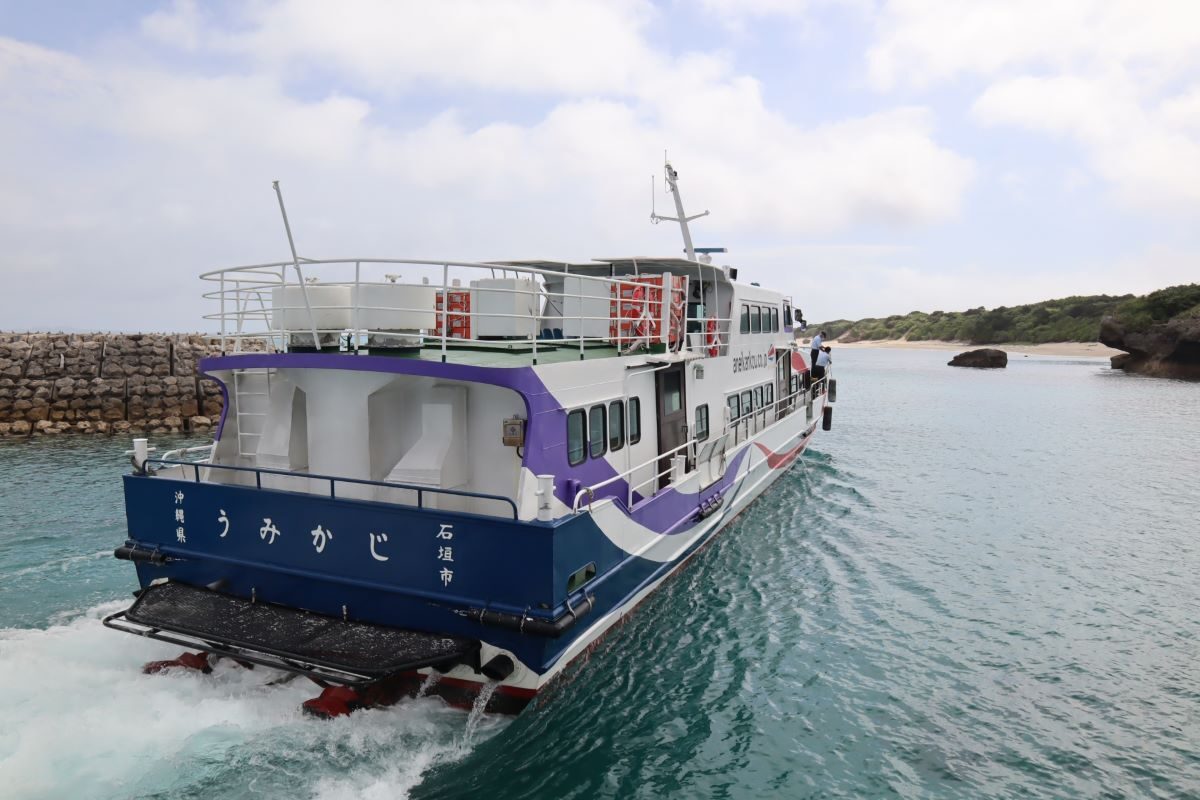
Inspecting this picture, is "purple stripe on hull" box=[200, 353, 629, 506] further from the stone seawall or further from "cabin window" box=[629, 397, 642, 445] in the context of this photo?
the stone seawall

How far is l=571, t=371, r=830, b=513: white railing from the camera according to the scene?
8680 mm

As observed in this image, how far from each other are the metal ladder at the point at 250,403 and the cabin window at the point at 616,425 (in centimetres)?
462

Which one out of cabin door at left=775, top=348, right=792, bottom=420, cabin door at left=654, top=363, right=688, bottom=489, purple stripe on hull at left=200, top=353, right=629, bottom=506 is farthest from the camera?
cabin door at left=775, top=348, right=792, bottom=420

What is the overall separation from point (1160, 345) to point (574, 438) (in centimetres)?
7592

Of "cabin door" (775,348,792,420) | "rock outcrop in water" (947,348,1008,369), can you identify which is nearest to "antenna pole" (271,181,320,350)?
"cabin door" (775,348,792,420)

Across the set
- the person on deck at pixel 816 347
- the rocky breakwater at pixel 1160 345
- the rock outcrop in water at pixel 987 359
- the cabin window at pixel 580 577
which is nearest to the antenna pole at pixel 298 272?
the cabin window at pixel 580 577

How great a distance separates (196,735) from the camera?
6996 mm

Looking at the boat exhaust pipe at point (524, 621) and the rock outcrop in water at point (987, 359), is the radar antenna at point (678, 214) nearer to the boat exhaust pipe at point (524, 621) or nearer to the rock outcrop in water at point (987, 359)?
the boat exhaust pipe at point (524, 621)

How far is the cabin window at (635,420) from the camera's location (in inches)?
412

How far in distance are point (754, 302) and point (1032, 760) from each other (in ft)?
34.6

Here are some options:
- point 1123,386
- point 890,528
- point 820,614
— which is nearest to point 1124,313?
point 1123,386

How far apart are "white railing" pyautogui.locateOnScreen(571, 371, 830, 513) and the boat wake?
9.64 ft

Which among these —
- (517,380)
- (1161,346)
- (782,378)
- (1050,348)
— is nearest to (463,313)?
(517,380)

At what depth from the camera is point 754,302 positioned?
16.2m
